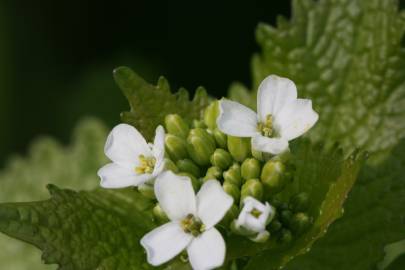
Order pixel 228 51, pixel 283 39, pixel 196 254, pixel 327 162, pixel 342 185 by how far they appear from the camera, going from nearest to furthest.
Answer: pixel 196 254 < pixel 342 185 < pixel 327 162 < pixel 283 39 < pixel 228 51

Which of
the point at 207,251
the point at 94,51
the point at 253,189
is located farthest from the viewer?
the point at 94,51

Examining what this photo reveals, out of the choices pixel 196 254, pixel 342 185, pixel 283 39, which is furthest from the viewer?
pixel 283 39

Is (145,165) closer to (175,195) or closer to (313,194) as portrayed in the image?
(175,195)

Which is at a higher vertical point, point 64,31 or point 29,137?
point 64,31

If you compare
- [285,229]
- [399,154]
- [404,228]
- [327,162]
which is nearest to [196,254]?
[285,229]

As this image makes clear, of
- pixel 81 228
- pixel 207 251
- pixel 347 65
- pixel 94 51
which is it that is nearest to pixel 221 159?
pixel 207 251

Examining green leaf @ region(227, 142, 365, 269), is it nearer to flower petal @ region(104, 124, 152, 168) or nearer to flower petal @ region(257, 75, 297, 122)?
flower petal @ region(257, 75, 297, 122)

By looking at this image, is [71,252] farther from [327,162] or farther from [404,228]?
[404,228]

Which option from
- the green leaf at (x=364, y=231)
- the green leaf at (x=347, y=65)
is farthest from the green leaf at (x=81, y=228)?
the green leaf at (x=347, y=65)
